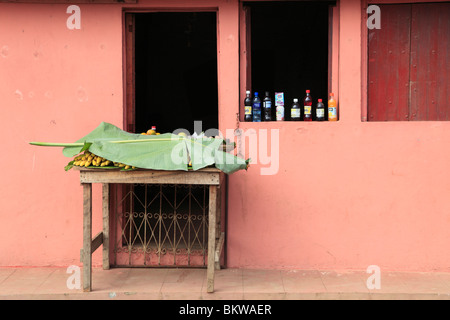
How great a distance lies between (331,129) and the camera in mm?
5848

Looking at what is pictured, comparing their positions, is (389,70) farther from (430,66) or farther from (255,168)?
(255,168)

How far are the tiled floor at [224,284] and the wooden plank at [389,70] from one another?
1955 mm

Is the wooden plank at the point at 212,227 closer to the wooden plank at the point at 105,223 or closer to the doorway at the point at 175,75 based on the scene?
the wooden plank at the point at 105,223

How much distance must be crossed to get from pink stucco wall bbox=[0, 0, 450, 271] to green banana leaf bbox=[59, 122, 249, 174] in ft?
3.26

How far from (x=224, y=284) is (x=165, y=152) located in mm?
1644

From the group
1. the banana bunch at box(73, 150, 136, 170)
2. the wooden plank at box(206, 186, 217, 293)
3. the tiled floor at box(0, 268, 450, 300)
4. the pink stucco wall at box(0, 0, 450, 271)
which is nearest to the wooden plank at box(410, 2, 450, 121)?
the pink stucco wall at box(0, 0, 450, 271)

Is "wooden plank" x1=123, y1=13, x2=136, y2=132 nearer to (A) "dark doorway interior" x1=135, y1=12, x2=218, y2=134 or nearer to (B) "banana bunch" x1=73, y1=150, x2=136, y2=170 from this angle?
(B) "banana bunch" x1=73, y1=150, x2=136, y2=170

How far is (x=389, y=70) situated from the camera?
19.6 feet

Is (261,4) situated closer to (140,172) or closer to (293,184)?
(293,184)

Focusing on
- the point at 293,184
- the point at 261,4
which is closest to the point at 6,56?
the point at 261,4

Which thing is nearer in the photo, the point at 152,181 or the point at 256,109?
the point at 152,181

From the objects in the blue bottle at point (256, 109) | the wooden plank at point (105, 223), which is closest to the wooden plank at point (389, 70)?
the blue bottle at point (256, 109)

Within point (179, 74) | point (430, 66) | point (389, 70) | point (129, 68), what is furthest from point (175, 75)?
point (430, 66)

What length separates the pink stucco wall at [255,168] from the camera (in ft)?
19.1
